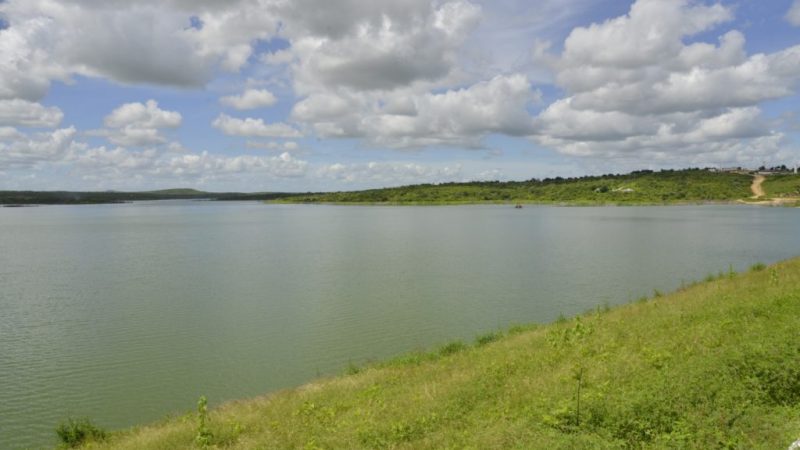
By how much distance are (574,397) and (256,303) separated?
1214 inches

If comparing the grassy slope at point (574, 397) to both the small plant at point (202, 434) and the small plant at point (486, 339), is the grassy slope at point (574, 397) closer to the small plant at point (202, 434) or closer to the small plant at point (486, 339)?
the small plant at point (202, 434)

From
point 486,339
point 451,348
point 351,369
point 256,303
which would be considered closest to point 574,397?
point 451,348

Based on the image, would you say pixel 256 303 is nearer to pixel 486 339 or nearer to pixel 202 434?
pixel 486 339

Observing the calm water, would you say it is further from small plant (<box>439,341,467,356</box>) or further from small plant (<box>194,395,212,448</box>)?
small plant (<box>194,395,212,448</box>)

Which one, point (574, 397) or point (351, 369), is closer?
point (574, 397)

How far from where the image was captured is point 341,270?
55.5 m

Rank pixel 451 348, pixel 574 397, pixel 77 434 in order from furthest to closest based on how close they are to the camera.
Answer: pixel 451 348 → pixel 77 434 → pixel 574 397

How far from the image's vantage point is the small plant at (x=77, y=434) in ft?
57.3

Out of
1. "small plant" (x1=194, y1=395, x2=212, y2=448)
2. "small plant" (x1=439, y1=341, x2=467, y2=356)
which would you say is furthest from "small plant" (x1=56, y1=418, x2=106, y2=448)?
"small plant" (x1=439, y1=341, x2=467, y2=356)

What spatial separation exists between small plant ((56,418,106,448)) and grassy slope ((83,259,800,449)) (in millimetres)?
885

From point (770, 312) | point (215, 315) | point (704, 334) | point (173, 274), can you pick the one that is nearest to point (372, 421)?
point (704, 334)

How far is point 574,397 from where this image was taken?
43.5 ft

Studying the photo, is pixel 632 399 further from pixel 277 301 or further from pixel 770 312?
pixel 277 301

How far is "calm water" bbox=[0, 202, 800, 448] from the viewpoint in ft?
78.8
